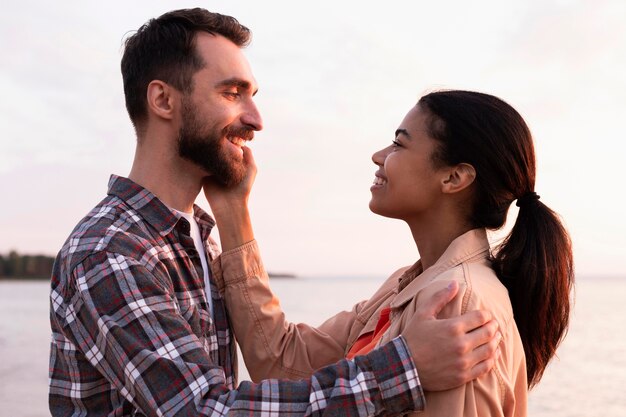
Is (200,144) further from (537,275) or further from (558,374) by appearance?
(558,374)

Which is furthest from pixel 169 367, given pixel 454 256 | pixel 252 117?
pixel 252 117

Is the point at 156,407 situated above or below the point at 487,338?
below

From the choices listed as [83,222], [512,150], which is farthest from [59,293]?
[512,150]

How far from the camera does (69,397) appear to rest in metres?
2.19

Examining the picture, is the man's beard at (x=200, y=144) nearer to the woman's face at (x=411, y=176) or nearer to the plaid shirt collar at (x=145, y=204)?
the plaid shirt collar at (x=145, y=204)

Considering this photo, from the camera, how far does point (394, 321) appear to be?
2.21m

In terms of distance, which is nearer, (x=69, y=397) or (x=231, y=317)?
(x=69, y=397)

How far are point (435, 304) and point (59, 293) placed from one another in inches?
44.1

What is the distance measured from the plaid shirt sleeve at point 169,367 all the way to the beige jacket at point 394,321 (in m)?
0.17

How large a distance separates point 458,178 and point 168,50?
3.82ft

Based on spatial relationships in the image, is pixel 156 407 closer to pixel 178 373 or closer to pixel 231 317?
pixel 178 373

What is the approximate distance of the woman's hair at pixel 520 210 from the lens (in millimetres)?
2285

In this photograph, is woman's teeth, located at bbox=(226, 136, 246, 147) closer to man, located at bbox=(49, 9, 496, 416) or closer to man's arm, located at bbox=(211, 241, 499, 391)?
man, located at bbox=(49, 9, 496, 416)

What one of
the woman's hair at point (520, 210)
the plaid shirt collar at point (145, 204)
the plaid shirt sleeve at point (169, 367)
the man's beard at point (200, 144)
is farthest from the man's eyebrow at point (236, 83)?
the plaid shirt sleeve at point (169, 367)
